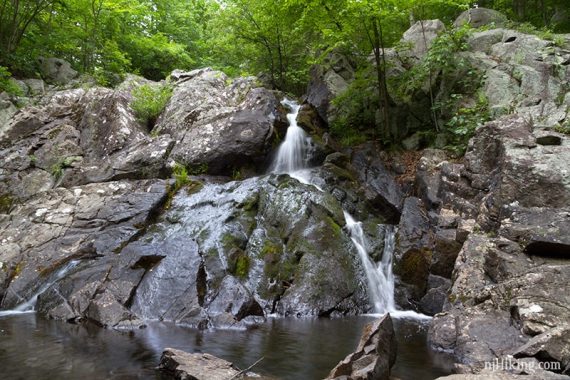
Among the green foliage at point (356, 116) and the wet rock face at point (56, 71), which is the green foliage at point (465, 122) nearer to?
the green foliage at point (356, 116)

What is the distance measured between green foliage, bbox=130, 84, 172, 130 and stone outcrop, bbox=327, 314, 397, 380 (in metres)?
12.9

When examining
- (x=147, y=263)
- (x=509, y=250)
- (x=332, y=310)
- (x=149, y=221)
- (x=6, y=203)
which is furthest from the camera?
(x=6, y=203)

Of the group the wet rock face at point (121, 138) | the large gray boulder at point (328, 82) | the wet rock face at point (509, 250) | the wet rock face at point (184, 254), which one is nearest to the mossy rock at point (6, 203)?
the wet rock face at point (121, 138)

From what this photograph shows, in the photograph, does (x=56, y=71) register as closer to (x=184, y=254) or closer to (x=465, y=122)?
(x=184, y=254)

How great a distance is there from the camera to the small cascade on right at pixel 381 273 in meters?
9.20

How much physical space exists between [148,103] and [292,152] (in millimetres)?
6238

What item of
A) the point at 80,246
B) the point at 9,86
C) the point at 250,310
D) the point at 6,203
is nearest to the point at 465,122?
the point at 250,310

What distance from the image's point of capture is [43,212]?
1107cm

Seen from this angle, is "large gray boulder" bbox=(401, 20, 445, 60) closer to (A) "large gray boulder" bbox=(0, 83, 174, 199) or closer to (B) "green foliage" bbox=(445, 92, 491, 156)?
(B) "green foliage" bbox=(445, 92, 491, 156)

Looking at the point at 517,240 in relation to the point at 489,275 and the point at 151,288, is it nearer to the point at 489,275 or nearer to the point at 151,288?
the point at 489,275

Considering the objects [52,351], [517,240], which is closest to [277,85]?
[517,240]

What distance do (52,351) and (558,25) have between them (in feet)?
63.2

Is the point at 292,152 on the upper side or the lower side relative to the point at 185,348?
upper

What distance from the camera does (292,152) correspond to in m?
13.5
